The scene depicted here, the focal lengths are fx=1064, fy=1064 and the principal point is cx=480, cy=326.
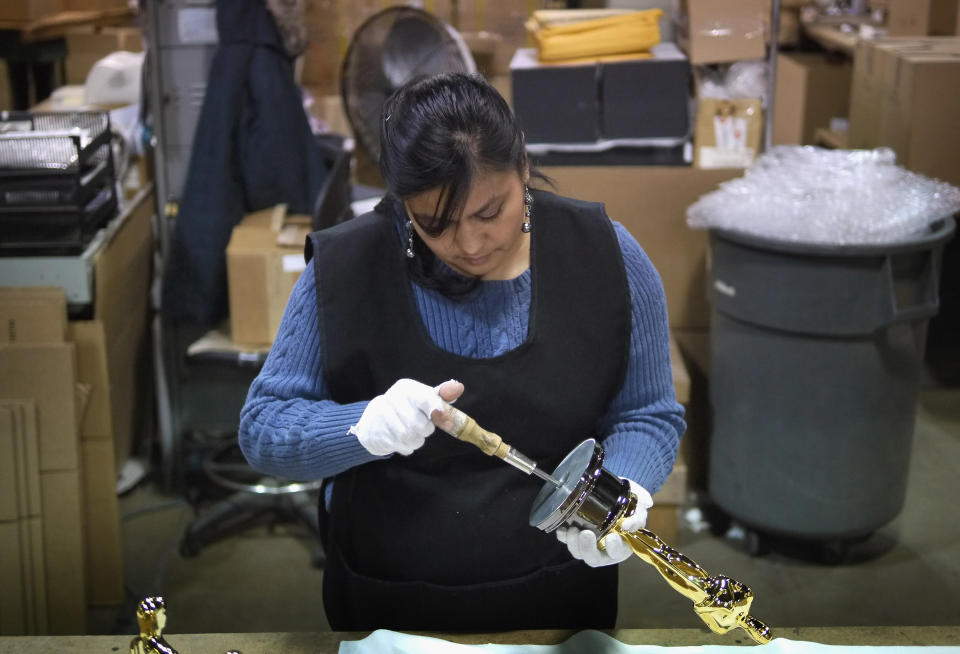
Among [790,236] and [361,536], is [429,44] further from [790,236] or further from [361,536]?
[361,536]

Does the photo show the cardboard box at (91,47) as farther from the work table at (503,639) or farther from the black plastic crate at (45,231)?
the work table at (503,639)

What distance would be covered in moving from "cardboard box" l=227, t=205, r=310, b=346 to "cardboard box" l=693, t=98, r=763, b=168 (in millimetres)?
1232

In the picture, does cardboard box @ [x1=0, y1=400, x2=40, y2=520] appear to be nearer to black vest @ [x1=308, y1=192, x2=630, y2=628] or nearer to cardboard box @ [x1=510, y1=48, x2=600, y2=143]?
black vest @ [x1=308, y1=192, x2=630, y2=628]

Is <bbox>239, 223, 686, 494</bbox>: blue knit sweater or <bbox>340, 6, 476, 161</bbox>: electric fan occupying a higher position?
<bbox>340, 6, 476, 161</bbox>: electric fan

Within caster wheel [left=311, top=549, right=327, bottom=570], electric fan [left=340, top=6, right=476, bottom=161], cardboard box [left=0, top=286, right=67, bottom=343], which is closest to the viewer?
cardboard box [left=0, top=286, right=67, bottom=343]

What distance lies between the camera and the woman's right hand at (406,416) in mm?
1168

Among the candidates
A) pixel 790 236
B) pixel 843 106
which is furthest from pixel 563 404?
pixel 843 106

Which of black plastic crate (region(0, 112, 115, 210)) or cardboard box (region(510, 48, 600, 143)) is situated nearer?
black plastic crate (region(0, 112, 115, 210))

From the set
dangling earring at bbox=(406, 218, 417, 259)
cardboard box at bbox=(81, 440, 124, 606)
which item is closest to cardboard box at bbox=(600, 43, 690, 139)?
cardboard box at bbox=(81, 440, 124, 606)

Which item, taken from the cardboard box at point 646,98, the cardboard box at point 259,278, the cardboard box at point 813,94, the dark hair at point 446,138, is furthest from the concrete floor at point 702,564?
the cardboard box at point 813,94

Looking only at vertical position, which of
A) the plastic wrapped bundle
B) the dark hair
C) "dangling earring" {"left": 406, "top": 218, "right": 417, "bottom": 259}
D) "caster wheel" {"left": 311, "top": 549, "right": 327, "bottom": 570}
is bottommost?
"caster wheel" {"left": 311, "top": 549, "right": 327, "bottom": 570}

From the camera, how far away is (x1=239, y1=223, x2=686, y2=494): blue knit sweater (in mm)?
1282

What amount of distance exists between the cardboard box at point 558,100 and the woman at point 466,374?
1.82 metres

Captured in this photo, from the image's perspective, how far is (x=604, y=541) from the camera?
1.20 m
